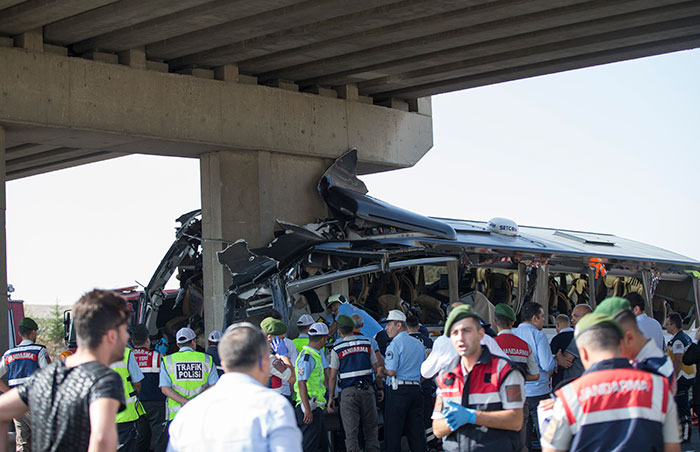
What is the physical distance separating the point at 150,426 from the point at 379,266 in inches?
167

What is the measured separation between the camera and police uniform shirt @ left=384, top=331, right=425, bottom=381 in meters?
9.29

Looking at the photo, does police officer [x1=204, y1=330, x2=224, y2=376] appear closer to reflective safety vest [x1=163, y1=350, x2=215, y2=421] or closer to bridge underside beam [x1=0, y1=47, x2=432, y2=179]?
reflective safety vest [x1=163, y1=350, x2=215, y2=421]

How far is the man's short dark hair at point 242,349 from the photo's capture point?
3760 mm

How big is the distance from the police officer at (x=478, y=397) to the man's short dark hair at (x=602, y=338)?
90 centimetres

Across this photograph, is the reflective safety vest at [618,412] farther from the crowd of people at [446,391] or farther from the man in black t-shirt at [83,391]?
the man in black t-shirt at [83,391]

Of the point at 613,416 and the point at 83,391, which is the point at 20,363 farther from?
the point at 613,416

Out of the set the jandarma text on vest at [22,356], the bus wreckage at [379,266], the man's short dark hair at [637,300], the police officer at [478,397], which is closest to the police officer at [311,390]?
the bus wreckage at [379,266]

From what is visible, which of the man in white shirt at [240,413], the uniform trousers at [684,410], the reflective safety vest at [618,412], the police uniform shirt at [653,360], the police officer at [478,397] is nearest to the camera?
the man in white shirt at [240,413]

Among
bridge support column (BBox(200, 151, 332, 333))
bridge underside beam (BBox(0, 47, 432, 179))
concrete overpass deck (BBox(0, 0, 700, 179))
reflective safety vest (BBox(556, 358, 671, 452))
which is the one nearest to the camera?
reflective safety vest (BBox(556, 358, 671, 452))

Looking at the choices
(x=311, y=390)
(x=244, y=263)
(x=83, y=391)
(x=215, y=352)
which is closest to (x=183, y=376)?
(x=215, y=352)

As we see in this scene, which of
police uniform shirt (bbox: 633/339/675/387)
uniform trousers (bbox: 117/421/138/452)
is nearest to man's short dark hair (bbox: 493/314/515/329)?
police uniform shirt (bbox: 633/339/675/387)

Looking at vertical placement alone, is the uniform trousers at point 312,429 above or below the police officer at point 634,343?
below

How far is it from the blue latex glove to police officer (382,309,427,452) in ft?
3.89

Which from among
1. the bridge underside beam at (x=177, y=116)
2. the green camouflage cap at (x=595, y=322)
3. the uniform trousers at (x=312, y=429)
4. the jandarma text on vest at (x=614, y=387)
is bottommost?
the uniform trousers at (x=312, y=429)
